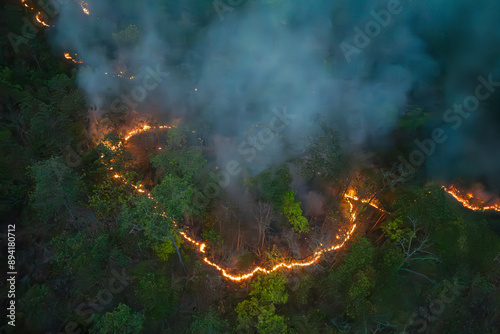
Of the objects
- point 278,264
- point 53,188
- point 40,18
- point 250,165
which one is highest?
point 40,18

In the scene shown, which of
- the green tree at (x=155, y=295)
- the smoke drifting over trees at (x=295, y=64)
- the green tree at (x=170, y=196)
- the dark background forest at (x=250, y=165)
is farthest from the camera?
the smoke drifting over trees at (x=295, y=64)

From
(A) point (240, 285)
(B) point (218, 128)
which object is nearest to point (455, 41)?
(B) point (218, 128)

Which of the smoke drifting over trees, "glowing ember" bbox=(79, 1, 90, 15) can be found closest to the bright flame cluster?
the smoke drifting over trees

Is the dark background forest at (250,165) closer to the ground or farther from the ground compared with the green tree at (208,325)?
farther from the ground

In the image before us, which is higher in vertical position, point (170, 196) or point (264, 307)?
point (170, 196)

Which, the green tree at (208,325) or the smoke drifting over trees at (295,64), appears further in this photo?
the smoke drifting over trees at (295,64)

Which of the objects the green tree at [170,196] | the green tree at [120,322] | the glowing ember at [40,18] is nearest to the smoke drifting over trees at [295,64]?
the glowing ember at [40,18]

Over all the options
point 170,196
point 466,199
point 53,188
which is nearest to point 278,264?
point 170,196

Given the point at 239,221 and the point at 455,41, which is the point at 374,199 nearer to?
the point at 239,221

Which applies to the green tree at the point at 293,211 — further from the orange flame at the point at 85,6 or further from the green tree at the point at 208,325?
the orange flame at the point at 85,6

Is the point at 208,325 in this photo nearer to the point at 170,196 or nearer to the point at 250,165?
the point at 170,196

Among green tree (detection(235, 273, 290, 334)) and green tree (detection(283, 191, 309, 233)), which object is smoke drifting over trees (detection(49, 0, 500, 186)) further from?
Answer: green tree (detection(235, 273, 290, 334))
